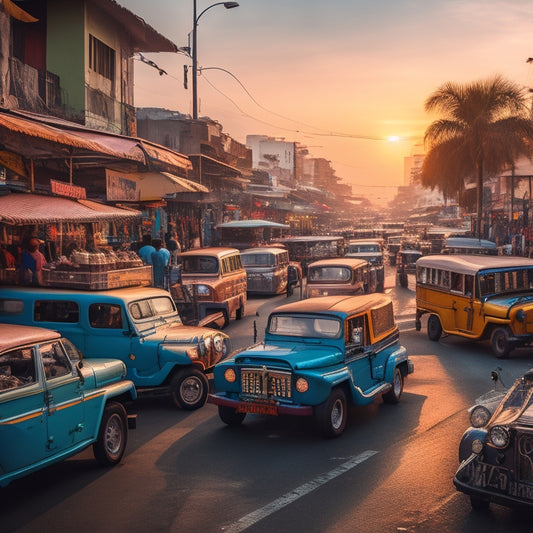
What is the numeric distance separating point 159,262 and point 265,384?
880cm

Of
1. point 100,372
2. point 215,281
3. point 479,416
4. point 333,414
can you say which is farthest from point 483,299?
point 100,372

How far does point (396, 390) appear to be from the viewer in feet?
35.0

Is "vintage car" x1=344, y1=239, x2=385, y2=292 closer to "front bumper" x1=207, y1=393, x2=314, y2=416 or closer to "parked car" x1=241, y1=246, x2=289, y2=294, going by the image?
"parked car" x1=241, y1=246, x2=289, y2=294

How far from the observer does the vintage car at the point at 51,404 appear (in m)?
6.29

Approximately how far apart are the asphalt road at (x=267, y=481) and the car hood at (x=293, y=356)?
0.95 m

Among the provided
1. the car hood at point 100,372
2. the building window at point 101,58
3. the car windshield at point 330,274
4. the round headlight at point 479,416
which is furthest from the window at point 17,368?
the building window at point 101,58

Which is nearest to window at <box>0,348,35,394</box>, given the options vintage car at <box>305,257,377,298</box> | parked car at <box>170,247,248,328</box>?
parked car at <box>170,247,248,328</box>

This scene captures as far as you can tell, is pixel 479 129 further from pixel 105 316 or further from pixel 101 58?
pixel 105 316

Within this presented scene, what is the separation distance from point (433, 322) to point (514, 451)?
11.0 meters

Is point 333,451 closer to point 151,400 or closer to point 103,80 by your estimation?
point 151,400

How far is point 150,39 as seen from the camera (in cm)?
2709

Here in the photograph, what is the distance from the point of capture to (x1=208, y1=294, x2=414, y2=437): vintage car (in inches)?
339

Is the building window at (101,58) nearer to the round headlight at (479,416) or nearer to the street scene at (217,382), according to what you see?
the street scene at (217,382)

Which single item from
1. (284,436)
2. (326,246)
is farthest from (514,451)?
(326,246)
